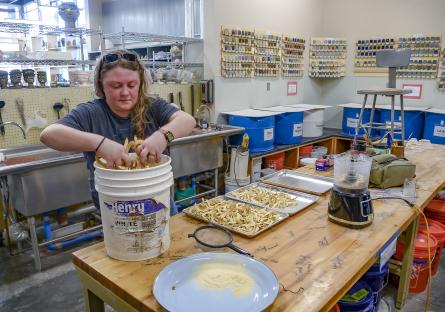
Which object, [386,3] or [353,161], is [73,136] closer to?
[353,161]

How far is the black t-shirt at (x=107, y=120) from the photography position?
1410 mm

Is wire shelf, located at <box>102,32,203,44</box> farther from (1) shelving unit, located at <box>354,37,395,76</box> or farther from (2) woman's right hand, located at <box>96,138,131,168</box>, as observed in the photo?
(1) shelving unit, located at <box>354,37,395,76</box>

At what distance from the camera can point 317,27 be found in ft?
17.1

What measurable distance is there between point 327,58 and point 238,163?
8.40ft

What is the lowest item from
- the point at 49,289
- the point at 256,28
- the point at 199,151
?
the point at 49,289

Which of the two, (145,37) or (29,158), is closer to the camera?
(29,158)

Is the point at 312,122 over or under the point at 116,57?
under

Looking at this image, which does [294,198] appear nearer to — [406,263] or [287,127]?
[406,263]

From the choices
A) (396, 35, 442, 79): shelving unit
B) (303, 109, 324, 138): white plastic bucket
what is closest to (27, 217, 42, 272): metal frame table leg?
(303, 109, 324, 138): white plastic bucket

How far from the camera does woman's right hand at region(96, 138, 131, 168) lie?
1111 millimetres

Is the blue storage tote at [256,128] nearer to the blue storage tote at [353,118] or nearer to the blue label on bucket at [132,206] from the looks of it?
the blue storage tote at [353,118]

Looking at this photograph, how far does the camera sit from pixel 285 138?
405 cm

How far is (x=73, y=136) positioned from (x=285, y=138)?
3097 mm

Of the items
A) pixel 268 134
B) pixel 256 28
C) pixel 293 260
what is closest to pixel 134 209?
pixel 293 260
